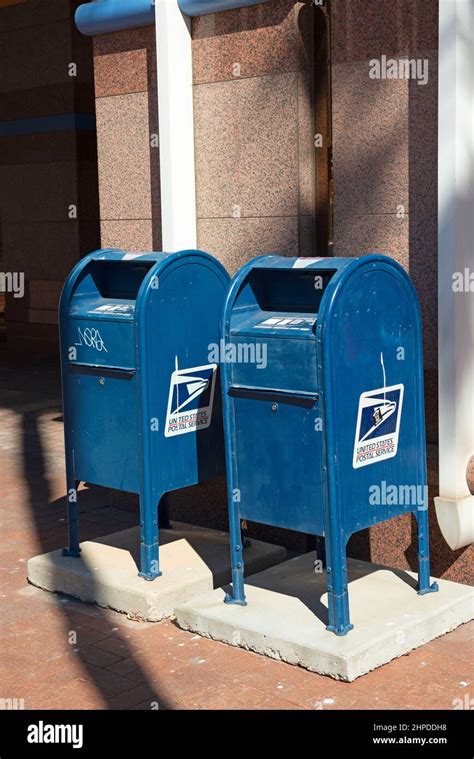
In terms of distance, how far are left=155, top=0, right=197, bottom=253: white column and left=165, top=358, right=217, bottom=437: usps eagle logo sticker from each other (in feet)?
3.90

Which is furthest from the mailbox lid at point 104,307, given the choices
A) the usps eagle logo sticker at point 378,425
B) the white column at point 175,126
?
the usps eagle logo sticker at point 378,425

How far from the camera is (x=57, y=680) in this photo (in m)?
4.66

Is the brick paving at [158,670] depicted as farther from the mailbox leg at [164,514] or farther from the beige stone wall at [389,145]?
the beige stone wall at [389,145]

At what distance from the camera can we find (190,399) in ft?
18.5

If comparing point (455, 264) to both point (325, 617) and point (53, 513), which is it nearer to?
point (325, 617)

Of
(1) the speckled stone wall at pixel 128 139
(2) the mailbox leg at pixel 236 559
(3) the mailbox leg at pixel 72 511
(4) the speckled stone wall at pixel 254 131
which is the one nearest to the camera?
(2) the mailbox leg at pixel 236 559

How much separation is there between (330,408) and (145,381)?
117cm

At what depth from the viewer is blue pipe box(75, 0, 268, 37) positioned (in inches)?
248

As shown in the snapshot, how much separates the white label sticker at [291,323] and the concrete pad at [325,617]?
1298 millimetres

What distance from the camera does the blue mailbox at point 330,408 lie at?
4.63 m

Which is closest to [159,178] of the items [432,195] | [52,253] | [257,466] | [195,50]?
[195,50]

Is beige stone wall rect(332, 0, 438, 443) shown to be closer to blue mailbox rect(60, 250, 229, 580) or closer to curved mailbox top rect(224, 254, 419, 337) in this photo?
curved mailbox top rect(224, 254, 419, 337)

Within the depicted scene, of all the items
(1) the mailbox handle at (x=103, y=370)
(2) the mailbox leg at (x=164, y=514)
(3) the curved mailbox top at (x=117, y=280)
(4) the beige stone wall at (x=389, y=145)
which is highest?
(4) the beige stone wall at (x=389, y=145)

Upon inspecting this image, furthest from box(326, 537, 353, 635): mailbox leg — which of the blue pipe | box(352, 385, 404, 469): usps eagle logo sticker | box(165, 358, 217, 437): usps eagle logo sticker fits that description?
the blue pipe
